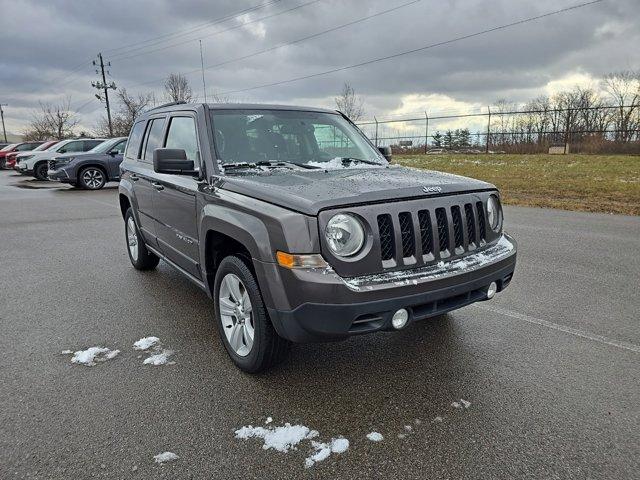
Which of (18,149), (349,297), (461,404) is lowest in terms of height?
(461,404)

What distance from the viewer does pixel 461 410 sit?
2758 millimetres

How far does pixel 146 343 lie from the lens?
3.72m

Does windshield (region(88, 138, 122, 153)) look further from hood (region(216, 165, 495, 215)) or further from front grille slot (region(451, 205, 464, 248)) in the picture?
front grille slot (region(451, 205, 464, 248))

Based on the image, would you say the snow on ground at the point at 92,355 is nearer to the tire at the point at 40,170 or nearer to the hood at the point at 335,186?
the hood at the point at 335,186

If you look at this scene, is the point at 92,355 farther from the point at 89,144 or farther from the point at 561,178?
the point at 89,144

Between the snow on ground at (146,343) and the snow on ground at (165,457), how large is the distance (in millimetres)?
1365

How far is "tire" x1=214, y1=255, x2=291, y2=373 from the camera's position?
116 inches

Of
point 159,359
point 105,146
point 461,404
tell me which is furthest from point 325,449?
point 105,146

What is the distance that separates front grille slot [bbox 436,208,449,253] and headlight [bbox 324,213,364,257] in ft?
1.95

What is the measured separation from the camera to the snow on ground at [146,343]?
144 inches

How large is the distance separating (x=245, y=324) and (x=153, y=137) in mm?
2635

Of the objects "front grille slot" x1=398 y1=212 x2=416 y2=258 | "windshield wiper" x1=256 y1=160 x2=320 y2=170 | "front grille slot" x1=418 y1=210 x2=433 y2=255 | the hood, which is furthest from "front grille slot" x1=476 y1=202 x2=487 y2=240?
"windshield wiper" x1=256 y1=160 x2=320 y2=170

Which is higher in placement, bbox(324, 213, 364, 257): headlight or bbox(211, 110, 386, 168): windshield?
bbox(211, 110, 386, 168): windshield

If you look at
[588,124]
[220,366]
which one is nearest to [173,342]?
[220,366]
